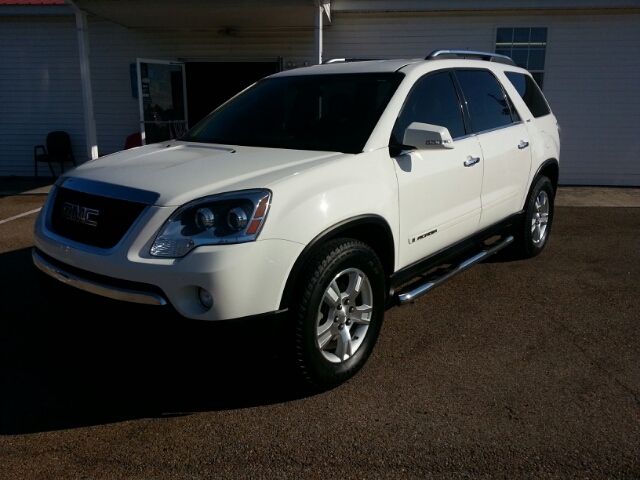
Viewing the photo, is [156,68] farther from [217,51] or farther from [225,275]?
[225,275]

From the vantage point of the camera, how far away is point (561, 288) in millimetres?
5086

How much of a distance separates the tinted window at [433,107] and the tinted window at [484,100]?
202 mm

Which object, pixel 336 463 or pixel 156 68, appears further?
pixel 156 68

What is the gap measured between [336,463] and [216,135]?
252 centimetres

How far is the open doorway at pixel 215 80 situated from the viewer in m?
11.8

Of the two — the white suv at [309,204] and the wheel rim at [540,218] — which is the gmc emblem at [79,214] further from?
the wheel rim at [540,218]

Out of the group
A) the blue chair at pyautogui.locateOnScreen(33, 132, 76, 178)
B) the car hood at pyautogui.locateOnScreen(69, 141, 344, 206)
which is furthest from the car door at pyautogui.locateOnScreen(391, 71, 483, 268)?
the blue chair at pyautogui.locateOnScreen(33, 132, 76, 178)

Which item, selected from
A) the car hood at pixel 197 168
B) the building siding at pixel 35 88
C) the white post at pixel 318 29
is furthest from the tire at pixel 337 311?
the building siding at pixel 35 88

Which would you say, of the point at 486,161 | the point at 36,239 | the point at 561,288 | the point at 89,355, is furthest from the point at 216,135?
the point at 561,288

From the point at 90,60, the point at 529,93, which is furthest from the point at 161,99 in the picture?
the point at 529,93

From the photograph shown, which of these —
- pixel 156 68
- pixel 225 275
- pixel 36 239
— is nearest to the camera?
pixel 225 275

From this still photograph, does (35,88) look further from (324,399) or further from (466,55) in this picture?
(324,399)

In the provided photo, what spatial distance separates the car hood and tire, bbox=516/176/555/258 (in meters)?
2.80

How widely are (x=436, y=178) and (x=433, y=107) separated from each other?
0.59 m
